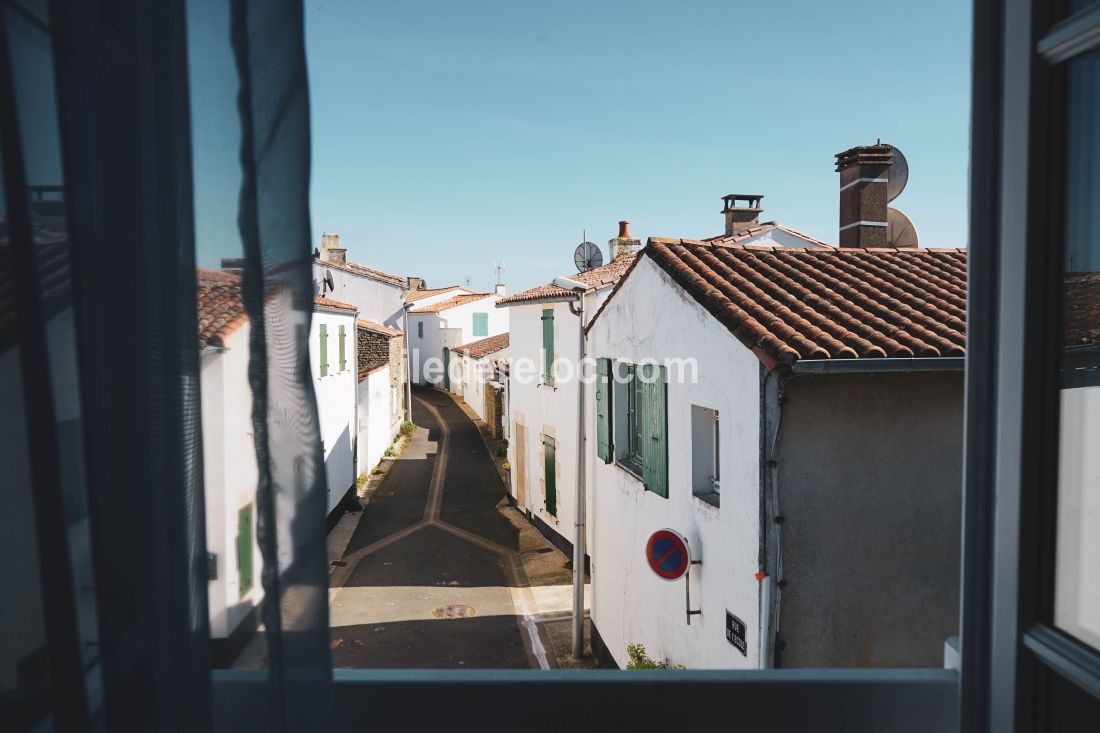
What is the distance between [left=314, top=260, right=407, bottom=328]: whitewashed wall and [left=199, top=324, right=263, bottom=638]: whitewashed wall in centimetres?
2470

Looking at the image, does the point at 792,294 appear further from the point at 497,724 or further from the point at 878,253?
the point at 497,724

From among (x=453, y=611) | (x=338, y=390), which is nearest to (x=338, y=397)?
(x=338, y=390)

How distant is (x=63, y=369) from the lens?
709 millimetres

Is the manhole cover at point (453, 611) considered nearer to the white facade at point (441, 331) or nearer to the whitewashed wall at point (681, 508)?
the whitewashed wall at point (681, 508)

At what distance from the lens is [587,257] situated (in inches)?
607

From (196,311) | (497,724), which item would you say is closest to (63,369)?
(196,311)

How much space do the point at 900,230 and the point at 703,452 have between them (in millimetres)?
4122

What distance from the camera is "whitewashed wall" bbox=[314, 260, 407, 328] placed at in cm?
2541

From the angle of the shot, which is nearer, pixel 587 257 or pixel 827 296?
pixel 827 296

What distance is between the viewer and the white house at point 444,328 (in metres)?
34.1

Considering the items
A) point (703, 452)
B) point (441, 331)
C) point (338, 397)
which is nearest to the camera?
point (703, 452)

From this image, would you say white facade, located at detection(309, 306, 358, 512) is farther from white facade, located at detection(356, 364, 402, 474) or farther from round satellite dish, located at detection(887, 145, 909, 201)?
round satellite dish, located at detection(887, 145, 909, 201)

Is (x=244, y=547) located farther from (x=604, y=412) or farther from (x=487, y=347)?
(x=487, y=347)

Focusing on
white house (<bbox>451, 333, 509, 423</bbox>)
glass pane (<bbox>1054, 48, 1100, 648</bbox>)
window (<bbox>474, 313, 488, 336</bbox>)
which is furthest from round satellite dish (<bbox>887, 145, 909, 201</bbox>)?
window (<bbox>474, 313, 488, 336</bbox>)
